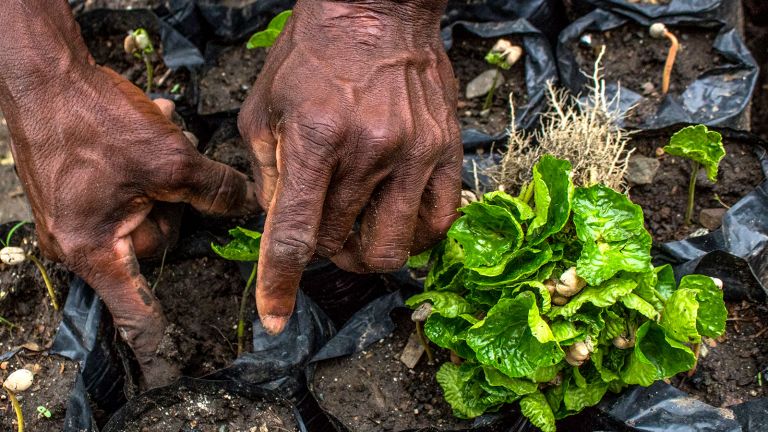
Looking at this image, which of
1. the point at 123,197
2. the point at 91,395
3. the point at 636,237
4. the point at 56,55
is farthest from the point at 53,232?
the point at 636,237

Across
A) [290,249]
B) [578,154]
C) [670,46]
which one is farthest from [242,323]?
[670,46]

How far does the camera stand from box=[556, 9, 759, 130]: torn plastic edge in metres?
2.82

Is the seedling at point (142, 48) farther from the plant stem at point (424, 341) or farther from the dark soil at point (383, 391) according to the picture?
the plant stem at point (424, 341)

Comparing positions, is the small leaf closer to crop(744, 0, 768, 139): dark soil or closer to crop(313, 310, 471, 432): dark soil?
crop(313, 310, 471, 432): dark soil

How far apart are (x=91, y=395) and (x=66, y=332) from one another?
240mm

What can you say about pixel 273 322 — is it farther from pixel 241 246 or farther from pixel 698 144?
pixel 698 144

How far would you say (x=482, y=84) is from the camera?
3021 millimetres

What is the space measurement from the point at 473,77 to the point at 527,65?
242 mm

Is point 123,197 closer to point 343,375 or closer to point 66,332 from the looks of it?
point 66,332

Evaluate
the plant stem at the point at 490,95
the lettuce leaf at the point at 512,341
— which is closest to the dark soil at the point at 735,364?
the lettuce leaf at the point at 512,341

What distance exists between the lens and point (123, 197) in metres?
2.03

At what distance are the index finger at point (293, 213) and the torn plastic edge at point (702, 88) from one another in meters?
1.52

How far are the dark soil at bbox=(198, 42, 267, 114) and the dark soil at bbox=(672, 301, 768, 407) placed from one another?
2065 mm

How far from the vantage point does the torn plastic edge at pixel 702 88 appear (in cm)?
282
